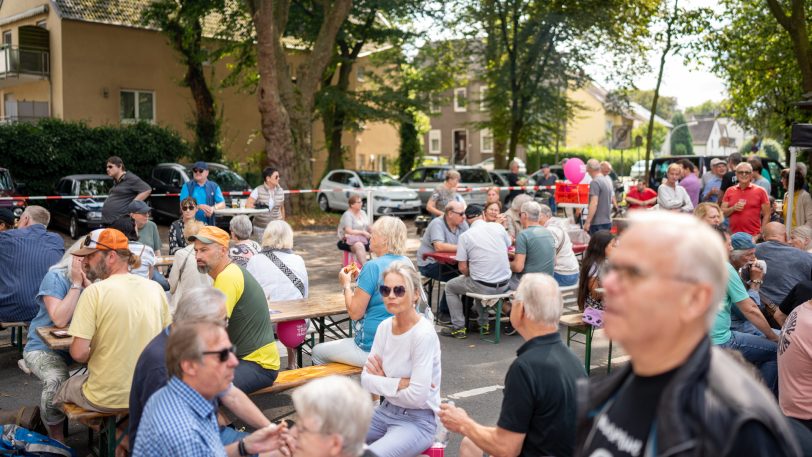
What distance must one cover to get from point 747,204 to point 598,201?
8.28 feet

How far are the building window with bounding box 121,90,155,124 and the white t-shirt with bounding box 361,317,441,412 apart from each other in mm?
28381

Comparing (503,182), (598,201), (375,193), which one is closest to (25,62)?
(375,193)

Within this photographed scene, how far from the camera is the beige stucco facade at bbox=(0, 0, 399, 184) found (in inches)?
1134

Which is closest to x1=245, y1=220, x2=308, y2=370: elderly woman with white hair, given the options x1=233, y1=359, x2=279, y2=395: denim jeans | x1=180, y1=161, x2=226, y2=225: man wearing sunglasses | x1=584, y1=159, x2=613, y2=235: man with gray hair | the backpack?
x1=233, y1=359, x2=279, y2=395: denim jeans

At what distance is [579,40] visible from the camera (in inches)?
1175

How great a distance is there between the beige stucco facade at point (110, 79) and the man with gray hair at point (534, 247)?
18922mm

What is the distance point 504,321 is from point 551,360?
6194 mm

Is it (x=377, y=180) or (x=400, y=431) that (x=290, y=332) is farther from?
(x=377, y=180)

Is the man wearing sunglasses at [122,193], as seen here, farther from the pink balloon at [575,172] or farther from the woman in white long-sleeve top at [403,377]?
the pink balloon at [575,172]

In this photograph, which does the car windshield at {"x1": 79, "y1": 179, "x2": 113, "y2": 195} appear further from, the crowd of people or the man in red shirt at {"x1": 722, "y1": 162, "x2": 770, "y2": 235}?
the man in red shirt at {"x1": 722, "y1": 162, "x2": 770, "y2": 235}

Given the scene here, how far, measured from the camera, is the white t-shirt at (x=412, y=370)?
14.1 feet

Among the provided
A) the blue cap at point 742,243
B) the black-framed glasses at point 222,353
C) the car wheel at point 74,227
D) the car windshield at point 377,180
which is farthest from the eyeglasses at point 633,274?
the car windshield at point 377,180

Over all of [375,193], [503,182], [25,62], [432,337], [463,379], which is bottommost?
[463,379]

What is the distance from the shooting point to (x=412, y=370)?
4383 mm
